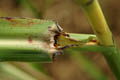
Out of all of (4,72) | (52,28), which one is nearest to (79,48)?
(52,28)

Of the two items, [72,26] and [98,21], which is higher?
[72,26]

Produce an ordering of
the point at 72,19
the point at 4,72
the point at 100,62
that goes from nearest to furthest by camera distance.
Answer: the point at 4,72 < the point at 100,62 < the point at 72,19

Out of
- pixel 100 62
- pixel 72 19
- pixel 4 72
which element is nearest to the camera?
pixel 4 72

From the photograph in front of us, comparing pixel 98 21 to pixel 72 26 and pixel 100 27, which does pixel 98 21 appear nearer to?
pixel 100 27

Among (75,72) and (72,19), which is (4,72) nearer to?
(75,72)

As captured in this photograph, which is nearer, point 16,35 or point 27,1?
point 16,35

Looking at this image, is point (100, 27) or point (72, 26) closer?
point (100, 27)

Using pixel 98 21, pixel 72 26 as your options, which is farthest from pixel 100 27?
pixel 72 26

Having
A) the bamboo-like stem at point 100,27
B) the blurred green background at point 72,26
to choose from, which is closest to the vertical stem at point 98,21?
the bamboo-like stem at point 100,27
